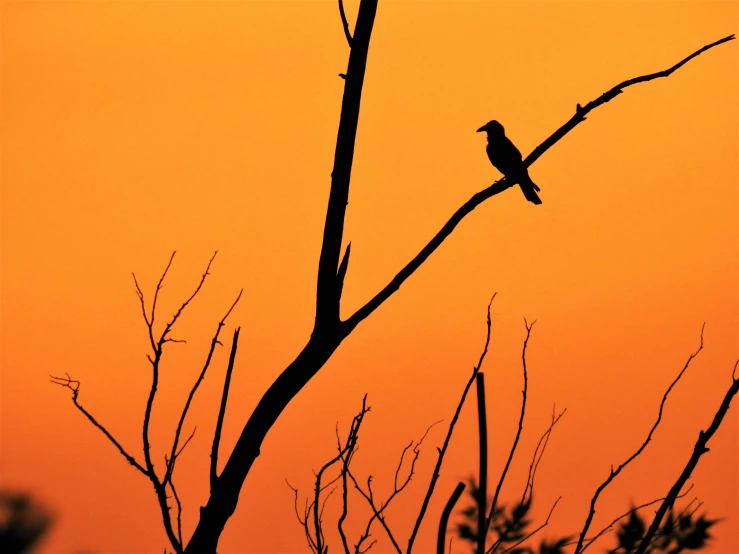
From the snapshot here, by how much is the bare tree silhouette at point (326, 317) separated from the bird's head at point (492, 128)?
6.03 meters

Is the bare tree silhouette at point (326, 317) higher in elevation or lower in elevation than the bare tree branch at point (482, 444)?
higher

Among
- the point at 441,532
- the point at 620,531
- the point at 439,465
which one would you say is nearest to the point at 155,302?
the point at 439,465

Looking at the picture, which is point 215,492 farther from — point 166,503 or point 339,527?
point 339,527

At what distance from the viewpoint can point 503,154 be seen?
29.3 feet

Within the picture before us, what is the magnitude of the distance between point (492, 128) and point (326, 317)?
6.84 metres

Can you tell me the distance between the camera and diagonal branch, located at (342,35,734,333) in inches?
115

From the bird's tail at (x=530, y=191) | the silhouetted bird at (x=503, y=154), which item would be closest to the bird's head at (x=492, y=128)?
the silhouetted bird at (x=503, y=154)

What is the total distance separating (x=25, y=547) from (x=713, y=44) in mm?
2632

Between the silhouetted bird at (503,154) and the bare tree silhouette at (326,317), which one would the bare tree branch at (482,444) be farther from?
the silhouetted bird at (503,154)

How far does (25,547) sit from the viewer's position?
93.9 inches

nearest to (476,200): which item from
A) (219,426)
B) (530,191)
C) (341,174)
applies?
(341,174)

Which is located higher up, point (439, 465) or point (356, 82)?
point (356, 82)

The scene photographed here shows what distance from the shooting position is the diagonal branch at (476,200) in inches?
115

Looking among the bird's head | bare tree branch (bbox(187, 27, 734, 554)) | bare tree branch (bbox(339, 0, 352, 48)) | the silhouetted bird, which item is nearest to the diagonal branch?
bare tree branch (bbox(187, 27, 734, 554))
